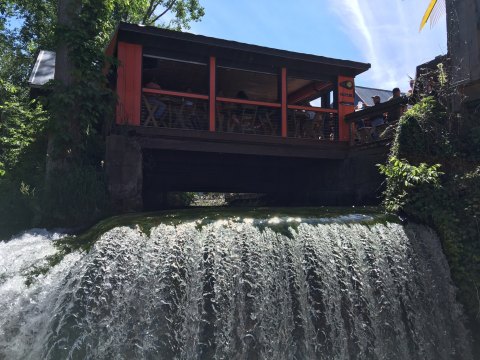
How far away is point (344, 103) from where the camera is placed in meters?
12.2

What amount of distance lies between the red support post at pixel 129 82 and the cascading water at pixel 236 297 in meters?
3.98

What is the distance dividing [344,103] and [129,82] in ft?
19.3

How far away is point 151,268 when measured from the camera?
18.9 ft

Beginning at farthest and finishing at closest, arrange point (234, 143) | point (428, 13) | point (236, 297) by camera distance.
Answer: point (234, 143), point (428, 13), point (236, 297)

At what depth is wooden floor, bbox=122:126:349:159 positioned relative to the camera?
973cm

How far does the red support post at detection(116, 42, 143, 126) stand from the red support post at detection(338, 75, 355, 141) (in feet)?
17.9

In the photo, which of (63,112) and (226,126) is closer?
(63,112)

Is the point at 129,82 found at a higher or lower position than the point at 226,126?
higher

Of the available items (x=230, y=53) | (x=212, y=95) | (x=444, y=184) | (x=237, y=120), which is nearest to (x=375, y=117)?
(x=237, y=120)

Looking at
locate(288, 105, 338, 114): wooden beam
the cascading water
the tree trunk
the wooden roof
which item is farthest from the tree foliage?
locate(288, 105, 338, 114): wooden beam

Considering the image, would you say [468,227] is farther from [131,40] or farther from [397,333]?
[131,40]

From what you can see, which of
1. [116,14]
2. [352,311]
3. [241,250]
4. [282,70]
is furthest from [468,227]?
[116,14]

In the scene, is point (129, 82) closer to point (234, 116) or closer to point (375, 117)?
point (234, 116)

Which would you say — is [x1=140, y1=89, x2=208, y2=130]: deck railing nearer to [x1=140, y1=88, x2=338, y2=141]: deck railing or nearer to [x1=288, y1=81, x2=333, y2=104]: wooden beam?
[x1=140, y1=88, x2=338, y2=141]: deck railing
